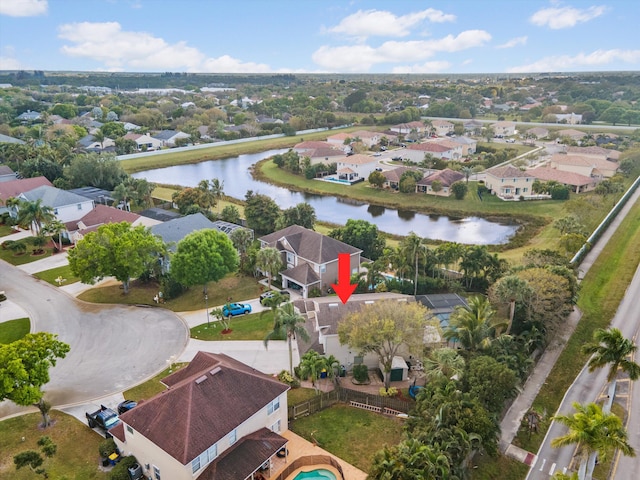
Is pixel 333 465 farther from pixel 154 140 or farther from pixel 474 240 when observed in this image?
pixel 154 140

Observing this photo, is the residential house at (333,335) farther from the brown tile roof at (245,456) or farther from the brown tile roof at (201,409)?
the brown tile roof at (245,456)

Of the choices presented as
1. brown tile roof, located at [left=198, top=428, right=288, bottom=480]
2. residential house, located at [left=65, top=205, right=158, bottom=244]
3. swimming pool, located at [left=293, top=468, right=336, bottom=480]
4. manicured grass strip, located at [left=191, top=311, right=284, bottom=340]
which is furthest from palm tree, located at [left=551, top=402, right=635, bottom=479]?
residential house, located at [left=65, top=205, right=158, bottom=244]

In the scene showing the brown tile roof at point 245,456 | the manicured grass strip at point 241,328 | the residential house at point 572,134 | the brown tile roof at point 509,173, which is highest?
the residential house at point 572,134

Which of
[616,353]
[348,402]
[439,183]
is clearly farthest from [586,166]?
[348,402]

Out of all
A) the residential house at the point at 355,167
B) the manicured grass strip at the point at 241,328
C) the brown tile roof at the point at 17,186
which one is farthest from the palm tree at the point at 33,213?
the residential house at the point at 355,167

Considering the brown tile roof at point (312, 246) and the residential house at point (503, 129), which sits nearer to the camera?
the brown tile roof at point (312, 246)

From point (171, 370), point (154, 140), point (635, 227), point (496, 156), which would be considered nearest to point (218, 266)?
point (171, 370)

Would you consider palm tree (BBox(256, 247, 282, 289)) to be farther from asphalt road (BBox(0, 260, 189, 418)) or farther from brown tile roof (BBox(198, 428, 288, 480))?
brown tile roof (BBox(198, 428, 288, 480))

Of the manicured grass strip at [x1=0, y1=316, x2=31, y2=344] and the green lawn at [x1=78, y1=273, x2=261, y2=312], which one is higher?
the manicured grass strip at [x1=0, y1=316, x2=31, y2=344]
